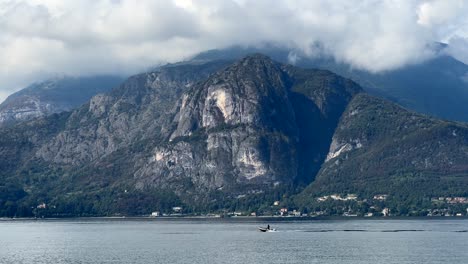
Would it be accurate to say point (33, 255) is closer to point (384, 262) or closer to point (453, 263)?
point (384, 262)

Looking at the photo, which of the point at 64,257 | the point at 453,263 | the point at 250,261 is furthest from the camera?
the point at 64,257

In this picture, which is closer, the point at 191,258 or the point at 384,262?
the point at 384,262

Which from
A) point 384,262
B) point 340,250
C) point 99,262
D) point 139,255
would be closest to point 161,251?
point 139,255

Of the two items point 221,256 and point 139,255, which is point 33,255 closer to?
point 139,255

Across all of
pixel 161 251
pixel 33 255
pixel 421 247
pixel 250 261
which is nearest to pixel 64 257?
pixel 33 255

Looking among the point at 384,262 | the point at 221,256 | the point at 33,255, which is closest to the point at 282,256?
the point at 221,256

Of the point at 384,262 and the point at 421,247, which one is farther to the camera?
the point at 421,247

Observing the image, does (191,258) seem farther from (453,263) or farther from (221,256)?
(453,263)

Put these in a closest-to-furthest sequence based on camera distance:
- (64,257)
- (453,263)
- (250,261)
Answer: (453,263), (250,261), (64,257)
